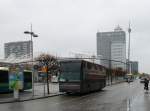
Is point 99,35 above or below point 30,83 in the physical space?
above

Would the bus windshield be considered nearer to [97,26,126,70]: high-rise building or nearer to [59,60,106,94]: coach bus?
[59,60,106,94]: coach bus

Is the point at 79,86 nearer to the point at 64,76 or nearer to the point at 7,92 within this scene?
the point at 64,76

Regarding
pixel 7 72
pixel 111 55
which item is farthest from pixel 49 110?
pixel 111 55

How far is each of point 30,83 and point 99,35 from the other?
10980 centimetres

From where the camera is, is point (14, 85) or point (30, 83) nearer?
point (14, 85)

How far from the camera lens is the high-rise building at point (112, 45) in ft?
464

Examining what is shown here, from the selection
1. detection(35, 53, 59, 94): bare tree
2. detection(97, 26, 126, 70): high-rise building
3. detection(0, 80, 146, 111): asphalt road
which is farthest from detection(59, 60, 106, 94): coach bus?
detection(97, 26, 126, 70): high-rise building

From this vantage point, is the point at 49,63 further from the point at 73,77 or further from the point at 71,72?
the point at 73,77

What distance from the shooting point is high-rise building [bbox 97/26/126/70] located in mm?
141375

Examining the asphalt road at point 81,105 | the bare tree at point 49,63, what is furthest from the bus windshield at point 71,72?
the asphalt road at point 81,105

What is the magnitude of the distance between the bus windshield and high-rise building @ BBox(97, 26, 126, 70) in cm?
10309

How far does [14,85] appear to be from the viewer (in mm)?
30156

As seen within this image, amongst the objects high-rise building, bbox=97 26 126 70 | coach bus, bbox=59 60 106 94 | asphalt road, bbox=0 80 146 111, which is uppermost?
high-rise building, bbox=97 26 126 70

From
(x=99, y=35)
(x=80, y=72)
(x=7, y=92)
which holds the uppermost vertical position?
(x=99, y=35)
